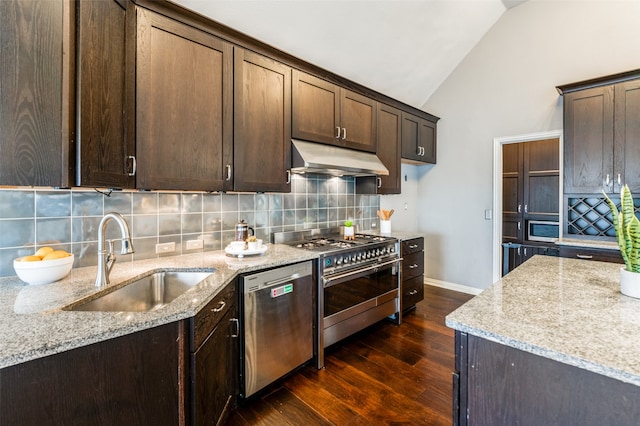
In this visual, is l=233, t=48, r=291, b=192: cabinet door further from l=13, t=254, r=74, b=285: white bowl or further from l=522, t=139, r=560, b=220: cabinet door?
l=522, t=139, r=560, b=220: cabinet door

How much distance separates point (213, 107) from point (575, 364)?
214 centimetres

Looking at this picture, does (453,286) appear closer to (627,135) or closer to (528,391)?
(627,135)

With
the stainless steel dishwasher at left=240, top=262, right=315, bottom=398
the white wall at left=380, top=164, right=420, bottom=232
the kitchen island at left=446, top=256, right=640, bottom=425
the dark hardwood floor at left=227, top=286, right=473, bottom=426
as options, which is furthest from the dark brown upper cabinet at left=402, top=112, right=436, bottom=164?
the kitchen island at left=446, top=256, right=640, bottom=425

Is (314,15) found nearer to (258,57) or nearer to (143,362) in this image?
(258,57)

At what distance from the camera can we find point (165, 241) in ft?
6.88

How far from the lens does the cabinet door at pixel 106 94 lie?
1.29 meters

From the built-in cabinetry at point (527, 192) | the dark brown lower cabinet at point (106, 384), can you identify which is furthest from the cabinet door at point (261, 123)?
the built-in cabinetry at point (527, 192)

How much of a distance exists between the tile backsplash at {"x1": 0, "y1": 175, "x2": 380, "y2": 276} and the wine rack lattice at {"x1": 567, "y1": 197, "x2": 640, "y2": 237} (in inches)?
103

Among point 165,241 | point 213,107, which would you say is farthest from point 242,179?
point 165,241

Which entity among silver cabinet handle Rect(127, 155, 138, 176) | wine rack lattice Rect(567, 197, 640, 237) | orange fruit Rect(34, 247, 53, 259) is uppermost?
silver cabinet handle Rect(127, 155, 138, 176)

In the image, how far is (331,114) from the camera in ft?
9.00

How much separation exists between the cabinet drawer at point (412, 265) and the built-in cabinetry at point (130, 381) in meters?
2.22

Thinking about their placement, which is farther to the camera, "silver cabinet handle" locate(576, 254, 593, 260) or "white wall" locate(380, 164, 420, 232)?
"white wall" locate(380, 164, 420, 232)

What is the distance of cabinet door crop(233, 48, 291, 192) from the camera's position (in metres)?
2.11
